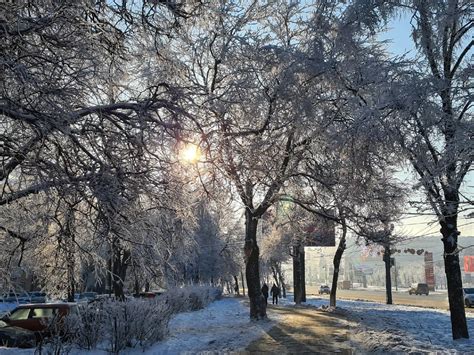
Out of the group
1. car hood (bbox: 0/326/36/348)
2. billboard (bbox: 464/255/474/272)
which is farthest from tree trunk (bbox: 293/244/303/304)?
billboard (bbox: 464/255/474/272)

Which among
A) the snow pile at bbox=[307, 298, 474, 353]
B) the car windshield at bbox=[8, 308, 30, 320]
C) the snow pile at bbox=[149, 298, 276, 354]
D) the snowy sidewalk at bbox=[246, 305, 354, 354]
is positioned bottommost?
the snow pile at bbox=[149, 298, 276, 354]

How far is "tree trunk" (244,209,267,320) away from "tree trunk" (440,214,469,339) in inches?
317

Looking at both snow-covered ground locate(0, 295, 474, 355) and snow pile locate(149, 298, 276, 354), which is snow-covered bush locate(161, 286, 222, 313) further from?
snow-covered ground locate(0, 295, 474, 355)

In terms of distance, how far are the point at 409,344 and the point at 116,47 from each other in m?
9.88

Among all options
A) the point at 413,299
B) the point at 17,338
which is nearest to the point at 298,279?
the point at 413,299

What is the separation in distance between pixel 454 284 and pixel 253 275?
861 cm

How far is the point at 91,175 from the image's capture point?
7.32 m

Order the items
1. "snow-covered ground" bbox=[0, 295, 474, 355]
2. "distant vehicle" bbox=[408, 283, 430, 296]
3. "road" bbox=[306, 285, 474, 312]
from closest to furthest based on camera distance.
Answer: "snow-covered ground" bbox=[0, 295, 474, 355]
"road" bbox=[306, 285, 474, 312]
"distant vehicle" bbox=[408, 283, 430, 296]

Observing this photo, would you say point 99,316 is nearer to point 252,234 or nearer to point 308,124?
point 308,124

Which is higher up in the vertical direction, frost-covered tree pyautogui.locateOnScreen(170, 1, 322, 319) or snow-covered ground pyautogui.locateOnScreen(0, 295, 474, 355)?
frost-covered tree pyautogui.locateOnScreen(170, 1, 322, 319)

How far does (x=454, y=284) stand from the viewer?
1346 centimetres

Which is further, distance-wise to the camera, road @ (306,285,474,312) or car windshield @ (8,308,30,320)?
road @ (306,285,474,312)

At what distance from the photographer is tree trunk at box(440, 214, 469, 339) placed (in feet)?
43.4

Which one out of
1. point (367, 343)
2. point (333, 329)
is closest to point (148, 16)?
point (367, 343)
